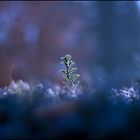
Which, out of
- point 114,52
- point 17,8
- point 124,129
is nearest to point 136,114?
point 124,129

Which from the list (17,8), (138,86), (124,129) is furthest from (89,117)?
(17,8)

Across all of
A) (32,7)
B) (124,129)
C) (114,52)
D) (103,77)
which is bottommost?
(124,129)

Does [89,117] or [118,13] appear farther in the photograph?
[118,13]

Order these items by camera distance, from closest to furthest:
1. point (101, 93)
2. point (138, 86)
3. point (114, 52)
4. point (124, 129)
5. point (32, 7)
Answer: point (124, 129)
point (101, 93)
point (138, 86)
point (114, 52)
point (32, 7)

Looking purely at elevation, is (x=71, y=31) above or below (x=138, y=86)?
above

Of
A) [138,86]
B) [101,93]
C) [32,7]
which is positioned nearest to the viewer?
[101,93]

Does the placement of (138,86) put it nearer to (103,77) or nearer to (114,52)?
(103,77)
